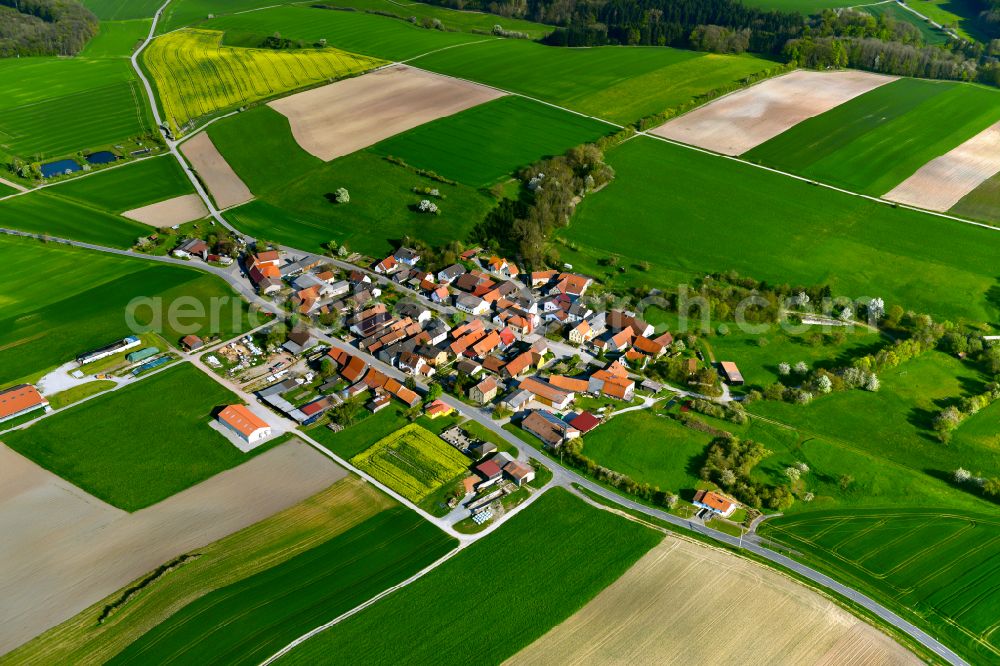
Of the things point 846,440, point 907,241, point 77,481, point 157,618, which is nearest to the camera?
point 157,618

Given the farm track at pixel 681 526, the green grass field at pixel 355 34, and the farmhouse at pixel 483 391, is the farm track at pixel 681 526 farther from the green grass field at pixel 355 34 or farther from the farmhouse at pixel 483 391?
the green grass field at pixel 355 34

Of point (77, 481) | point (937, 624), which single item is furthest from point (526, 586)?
point (77, 481)

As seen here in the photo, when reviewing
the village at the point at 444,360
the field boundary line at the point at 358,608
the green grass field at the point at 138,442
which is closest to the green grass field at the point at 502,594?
the field boundary line at the point at 358,608

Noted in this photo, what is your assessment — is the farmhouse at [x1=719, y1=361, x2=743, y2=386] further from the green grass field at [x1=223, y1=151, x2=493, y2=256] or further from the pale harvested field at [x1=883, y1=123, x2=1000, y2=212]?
the pale harvested field at [x1=883, y1=123, x2=1000, y2=212]

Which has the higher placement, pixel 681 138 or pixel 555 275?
pixel 681 138

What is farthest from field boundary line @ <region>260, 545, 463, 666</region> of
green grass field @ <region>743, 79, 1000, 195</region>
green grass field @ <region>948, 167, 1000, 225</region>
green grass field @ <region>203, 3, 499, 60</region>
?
green grass field @ <region>203, 3, 499, 60</region>

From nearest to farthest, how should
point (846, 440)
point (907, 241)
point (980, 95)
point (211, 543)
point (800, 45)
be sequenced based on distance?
point (211, 543) < point (846, 440) < point (907, 241) < point (980, 95) < point (800, 45)

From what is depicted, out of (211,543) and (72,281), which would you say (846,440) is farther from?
(72,281)
